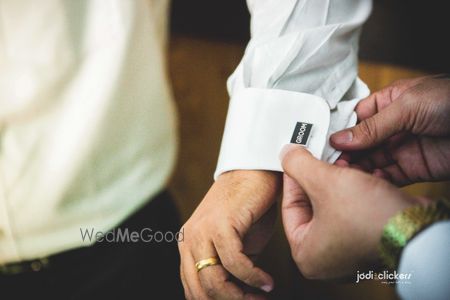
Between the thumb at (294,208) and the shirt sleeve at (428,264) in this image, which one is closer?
the shirt sleeve at (428,264)

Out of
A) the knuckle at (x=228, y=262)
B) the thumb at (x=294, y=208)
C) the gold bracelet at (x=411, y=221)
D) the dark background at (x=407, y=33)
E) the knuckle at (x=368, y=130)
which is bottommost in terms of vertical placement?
the knuckle at (x=228, y=262)

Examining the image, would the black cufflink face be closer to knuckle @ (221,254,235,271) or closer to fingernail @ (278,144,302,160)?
fingernail @ (278,144,302,160)

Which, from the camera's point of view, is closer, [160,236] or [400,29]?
[160,236]

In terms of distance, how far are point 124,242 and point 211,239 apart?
218mm

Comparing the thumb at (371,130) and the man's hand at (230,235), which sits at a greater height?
the thumb at (371,130)

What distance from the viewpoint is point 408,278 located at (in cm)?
46

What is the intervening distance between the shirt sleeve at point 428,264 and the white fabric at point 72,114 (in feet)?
1.51

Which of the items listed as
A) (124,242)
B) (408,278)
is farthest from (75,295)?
(408,278)

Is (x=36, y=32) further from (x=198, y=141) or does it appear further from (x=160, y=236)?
(x=198, y=141)

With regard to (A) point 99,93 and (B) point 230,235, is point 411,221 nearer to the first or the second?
(B) point 230,235

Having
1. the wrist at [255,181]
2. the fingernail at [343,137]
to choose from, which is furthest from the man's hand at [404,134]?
the wrist at [255,181]

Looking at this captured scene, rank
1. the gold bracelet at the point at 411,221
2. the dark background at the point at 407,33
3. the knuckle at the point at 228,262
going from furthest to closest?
the dark background at the point at 407,33, the knuckle at the point at 228,262, the gold bracelet at the point at 411,221

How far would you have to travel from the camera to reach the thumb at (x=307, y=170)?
493 millimetres

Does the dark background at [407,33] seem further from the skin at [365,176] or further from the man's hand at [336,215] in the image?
the man's hand at [336,215]
